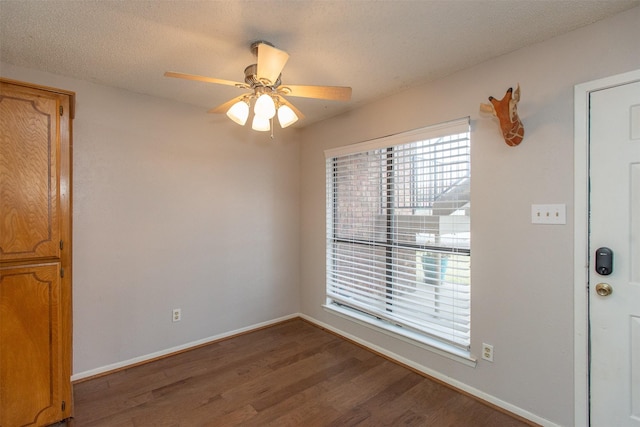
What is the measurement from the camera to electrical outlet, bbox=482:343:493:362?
210 centimetres

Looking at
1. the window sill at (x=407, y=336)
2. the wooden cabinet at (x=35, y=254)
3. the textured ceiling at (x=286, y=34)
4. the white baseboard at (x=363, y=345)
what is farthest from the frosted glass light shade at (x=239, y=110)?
the white baseboard at (x=363, y=345)

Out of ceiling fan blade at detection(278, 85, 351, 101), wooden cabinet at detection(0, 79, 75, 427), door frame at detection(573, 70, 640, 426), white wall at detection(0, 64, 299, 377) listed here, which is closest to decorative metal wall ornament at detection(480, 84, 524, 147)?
door frame at detection(573, 70, 640, 426)

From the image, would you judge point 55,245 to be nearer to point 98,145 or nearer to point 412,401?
point 98,145

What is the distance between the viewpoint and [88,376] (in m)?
2.39

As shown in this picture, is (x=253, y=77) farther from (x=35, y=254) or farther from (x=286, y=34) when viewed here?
(x=35, y=254)

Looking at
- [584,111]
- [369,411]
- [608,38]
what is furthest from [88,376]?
[608,38]

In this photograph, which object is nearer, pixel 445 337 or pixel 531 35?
pixel 531 35

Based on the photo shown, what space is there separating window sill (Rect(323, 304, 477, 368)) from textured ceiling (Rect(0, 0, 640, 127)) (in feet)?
7.04

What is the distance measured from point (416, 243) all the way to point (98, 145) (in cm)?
280

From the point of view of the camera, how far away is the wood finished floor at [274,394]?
77.0 inches

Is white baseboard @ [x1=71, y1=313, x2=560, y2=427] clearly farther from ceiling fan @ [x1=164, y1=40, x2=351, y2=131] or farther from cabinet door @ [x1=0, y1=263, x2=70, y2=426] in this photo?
ceiling fan @ [x1=164, y1=40, x2=351, y2=131]

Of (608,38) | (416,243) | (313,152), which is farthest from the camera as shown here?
(313,152)

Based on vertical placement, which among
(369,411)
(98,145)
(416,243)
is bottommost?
(369,411)

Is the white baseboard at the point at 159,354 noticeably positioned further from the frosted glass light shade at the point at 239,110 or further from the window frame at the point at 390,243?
the frosted glass light shade at the point at 239,110
